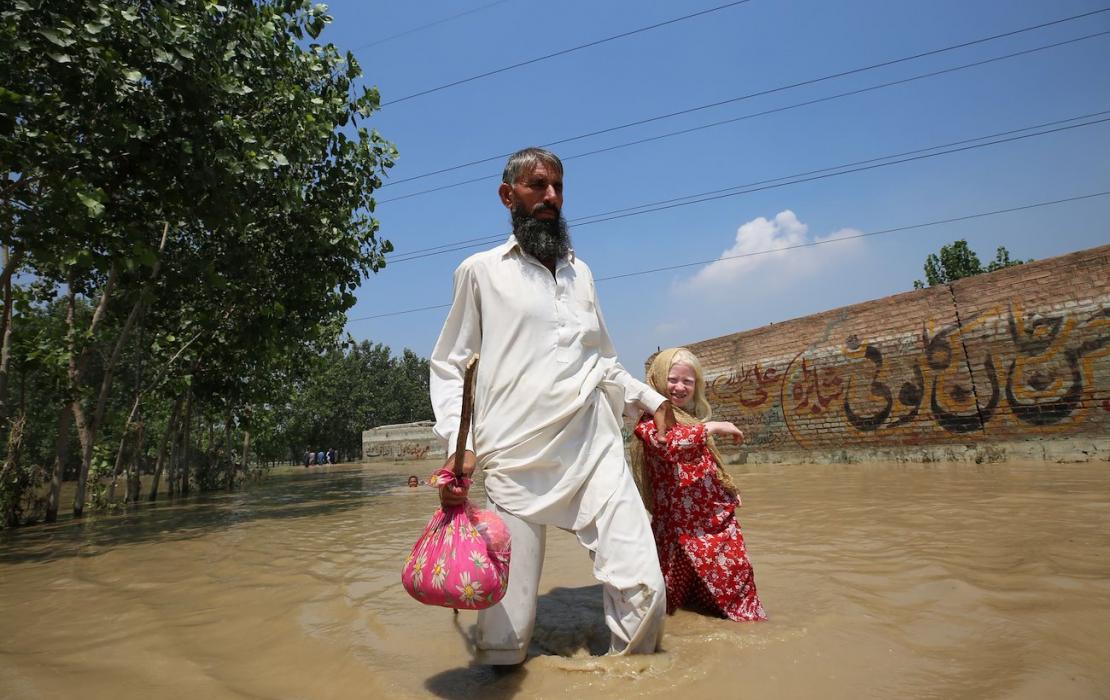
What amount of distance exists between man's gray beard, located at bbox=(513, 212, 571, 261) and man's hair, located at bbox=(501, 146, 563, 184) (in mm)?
177

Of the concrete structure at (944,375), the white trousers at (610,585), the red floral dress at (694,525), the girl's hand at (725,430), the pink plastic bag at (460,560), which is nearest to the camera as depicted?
the pink plastic bag at (460,560)

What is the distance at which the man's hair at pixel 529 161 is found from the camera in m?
2.58

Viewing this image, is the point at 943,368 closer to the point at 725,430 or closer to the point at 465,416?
the point at 725,430

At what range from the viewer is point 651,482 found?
3.08m

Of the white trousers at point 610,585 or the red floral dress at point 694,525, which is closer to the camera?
the white trousers at point 610,585

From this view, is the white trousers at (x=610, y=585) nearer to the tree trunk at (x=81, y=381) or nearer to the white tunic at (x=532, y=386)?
the white tunic at (x=532, y=386)

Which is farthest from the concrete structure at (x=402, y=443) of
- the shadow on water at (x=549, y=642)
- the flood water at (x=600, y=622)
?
the shadow on water at (x=549, y=642)

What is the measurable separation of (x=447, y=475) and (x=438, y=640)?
1.03m

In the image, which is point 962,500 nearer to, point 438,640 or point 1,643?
point 438,640

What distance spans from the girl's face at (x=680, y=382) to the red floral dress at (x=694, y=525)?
184mm

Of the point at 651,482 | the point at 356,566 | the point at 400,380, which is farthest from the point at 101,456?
the point at 400,380

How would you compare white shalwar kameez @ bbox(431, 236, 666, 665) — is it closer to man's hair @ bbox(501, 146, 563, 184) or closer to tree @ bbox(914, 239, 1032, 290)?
man's hair @ bbox(501, 146, 563, 184)

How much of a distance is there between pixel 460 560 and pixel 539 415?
0.62 meters

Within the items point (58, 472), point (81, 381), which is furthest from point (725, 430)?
point (81, 381)
